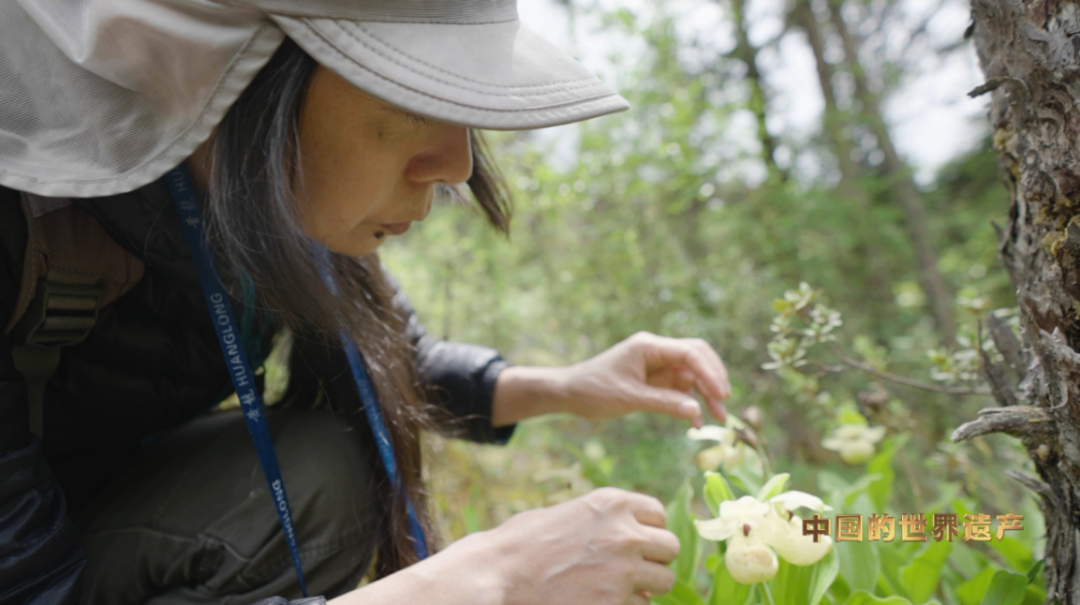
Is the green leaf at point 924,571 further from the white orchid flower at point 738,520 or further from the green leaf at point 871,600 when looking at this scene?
the white orchid flower at point 738,520

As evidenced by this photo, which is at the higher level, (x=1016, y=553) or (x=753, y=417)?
(x=753, y=417)

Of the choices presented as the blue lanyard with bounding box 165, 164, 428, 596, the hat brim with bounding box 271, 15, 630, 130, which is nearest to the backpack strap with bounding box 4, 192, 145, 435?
the blue lanyard with bounding box 165, 164, 428, 596

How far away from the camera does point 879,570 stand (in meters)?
0.93

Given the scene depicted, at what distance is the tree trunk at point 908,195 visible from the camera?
2.86 metres

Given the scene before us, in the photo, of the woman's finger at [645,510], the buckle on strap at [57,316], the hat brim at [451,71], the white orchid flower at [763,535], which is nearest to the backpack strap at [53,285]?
the buckle on strap at [57,316]

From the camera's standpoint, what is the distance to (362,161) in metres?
0.72

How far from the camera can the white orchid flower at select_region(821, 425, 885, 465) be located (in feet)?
3.91

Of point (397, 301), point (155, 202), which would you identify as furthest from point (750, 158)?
point (155, 202)

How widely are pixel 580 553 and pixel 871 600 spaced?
36cm

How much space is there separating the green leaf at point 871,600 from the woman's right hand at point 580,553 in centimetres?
24

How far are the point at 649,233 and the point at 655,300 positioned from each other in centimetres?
24

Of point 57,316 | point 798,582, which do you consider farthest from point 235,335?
point 798,582

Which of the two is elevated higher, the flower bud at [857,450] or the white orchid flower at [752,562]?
the flower bud at [857,450]

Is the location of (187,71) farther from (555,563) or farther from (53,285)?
(555,563)
